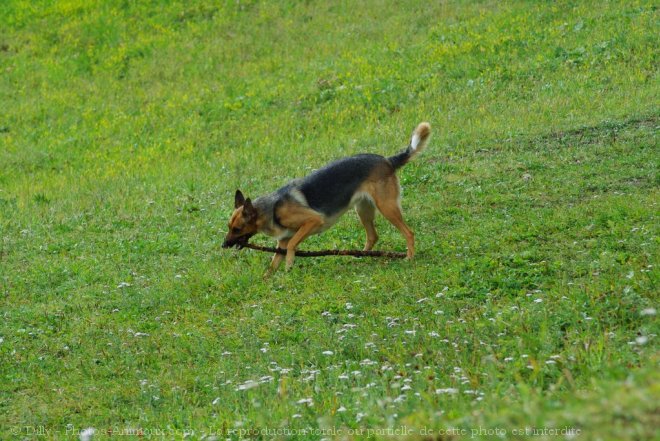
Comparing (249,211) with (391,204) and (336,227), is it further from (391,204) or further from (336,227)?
(336,227)

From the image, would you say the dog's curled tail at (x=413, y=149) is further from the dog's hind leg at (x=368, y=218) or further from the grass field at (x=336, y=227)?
the grass field at (x=336, y=227)

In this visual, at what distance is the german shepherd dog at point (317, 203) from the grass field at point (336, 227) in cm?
41

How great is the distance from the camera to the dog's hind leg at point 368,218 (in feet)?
37.2

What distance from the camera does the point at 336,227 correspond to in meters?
12.6

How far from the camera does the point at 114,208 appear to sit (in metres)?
14.9

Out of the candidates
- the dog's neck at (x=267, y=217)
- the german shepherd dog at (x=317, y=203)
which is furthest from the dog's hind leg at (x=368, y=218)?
the dog's neck at (x=267, y=217)

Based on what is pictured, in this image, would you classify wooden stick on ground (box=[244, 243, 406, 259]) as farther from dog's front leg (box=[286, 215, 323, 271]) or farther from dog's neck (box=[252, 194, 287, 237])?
dog's neck (box=[252, 194, 287, 237])

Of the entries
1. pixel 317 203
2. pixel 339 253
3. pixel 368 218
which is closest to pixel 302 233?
pixel 317 203

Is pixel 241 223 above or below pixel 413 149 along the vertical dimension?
below

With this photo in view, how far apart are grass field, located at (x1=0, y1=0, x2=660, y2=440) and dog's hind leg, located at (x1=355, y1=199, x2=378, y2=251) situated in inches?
13.7

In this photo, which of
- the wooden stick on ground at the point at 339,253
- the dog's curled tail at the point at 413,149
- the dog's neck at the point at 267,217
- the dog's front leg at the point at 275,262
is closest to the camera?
the wooden stick on ground at the point at 339,253

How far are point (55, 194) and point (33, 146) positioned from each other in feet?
14.8

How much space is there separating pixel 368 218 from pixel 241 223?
1.67 m

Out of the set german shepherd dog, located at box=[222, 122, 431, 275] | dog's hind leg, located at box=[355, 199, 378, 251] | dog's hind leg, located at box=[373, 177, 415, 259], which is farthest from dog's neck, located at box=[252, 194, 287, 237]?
dog's hind leg, located at box=[373, 177, 415, 259]
